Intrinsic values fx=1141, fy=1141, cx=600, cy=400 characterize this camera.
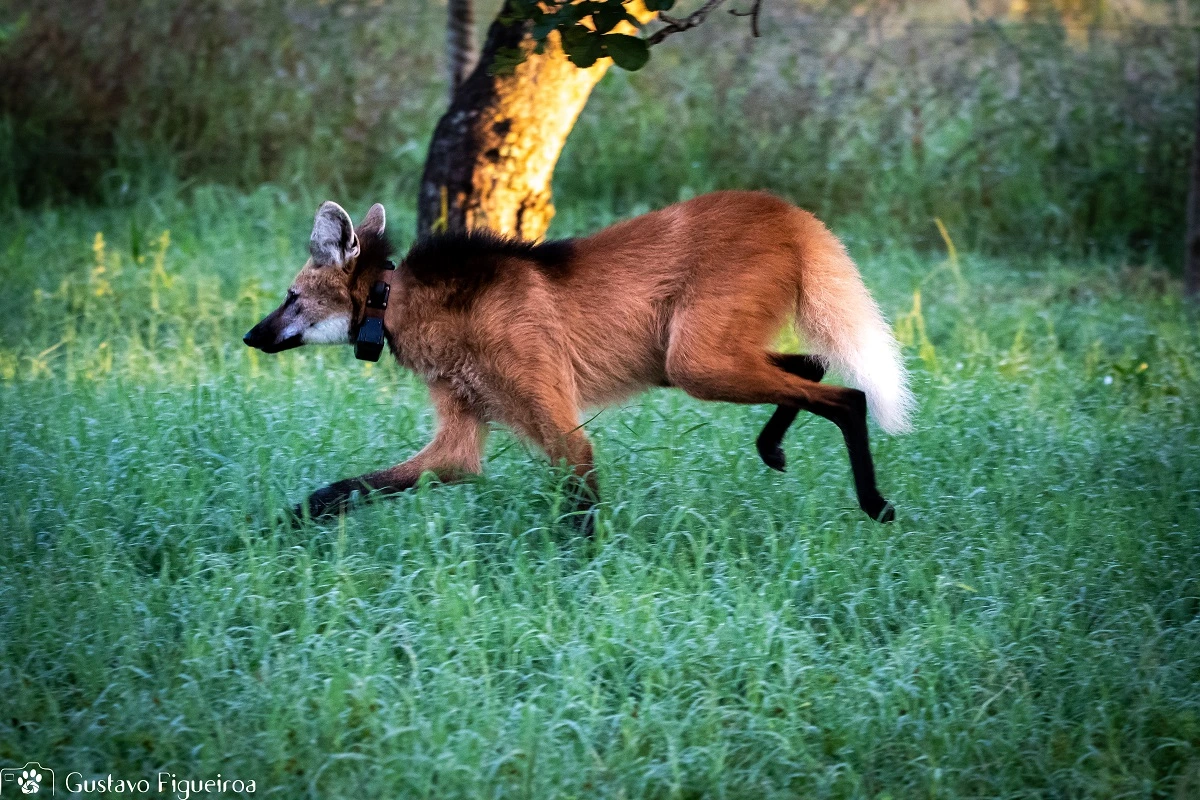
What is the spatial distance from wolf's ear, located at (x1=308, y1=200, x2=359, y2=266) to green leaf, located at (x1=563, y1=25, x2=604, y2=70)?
0.82 m

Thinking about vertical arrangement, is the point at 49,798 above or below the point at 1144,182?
below

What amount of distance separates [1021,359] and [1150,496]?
1.37 m

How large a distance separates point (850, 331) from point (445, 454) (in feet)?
3.80

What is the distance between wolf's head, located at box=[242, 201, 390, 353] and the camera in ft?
10.3

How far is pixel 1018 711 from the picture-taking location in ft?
7.54

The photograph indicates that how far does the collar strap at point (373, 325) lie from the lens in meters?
3.08

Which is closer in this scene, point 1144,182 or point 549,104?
point 549,104

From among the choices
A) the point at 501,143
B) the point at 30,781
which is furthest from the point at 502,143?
the point at 30,781

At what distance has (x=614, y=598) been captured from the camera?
262 cm

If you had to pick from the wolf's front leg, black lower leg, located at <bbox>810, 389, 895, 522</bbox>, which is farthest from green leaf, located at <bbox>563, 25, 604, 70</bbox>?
black lower leg, located at <bbox>810, 389, 895, 522</bbox>

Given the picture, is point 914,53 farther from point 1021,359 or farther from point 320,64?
point 320,64

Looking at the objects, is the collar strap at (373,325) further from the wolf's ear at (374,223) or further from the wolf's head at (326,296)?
the wolf's ear at (374,223)

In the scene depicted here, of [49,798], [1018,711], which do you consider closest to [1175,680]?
[1018,711]

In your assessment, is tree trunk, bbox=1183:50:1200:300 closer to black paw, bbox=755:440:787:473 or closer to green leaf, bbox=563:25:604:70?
black paw, bbox=755:440:787:473
